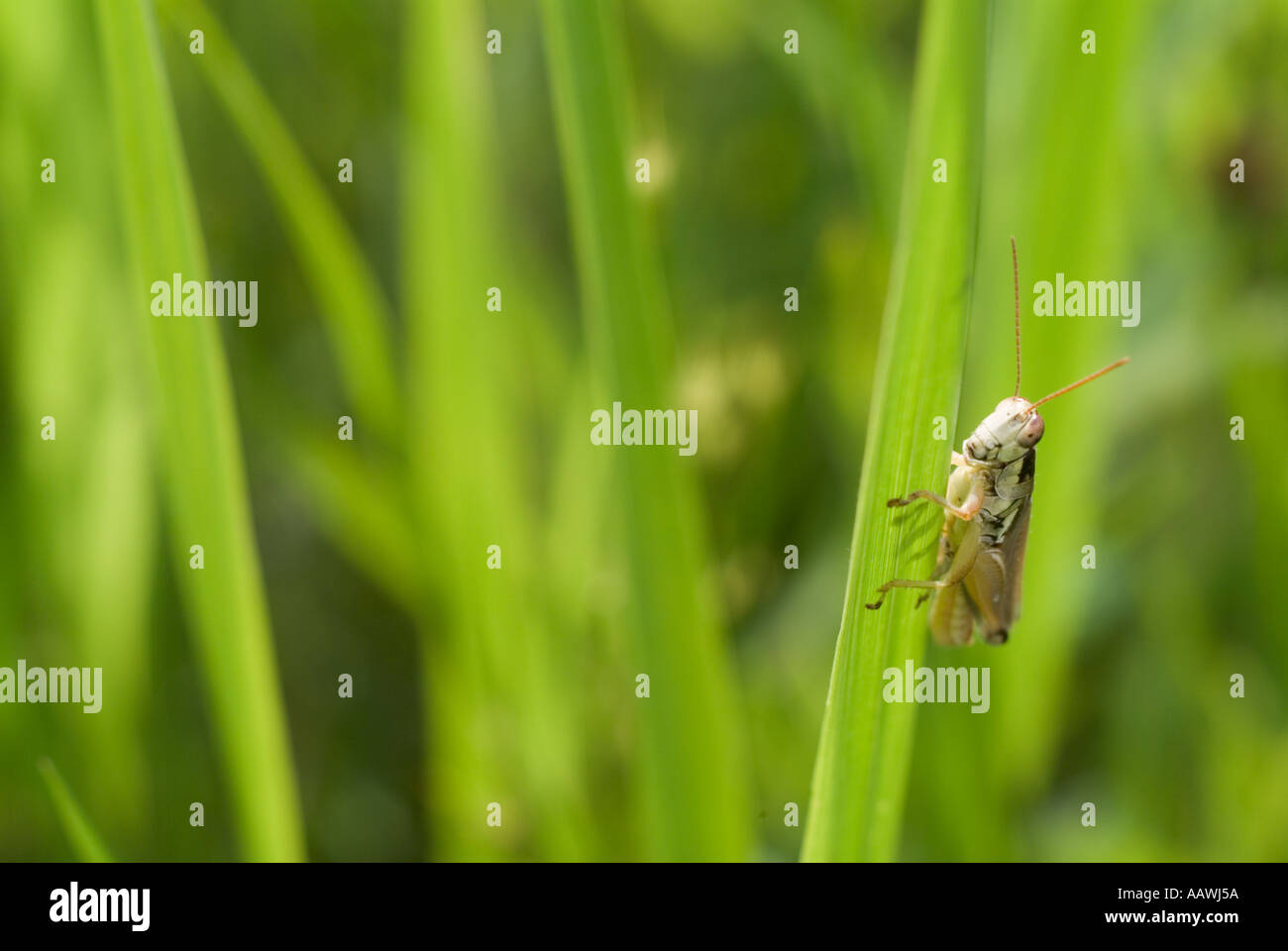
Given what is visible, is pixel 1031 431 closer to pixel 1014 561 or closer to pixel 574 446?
pixel 1014 561

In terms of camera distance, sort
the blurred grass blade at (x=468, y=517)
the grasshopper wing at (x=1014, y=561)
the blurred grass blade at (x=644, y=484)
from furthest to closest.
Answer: the blurred grass blade at (x=468, y=517) → the grasshopper wing at (x=1014, y=561) → the blurred grass blade at (x=644, y=484)

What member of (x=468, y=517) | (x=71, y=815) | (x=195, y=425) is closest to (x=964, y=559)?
(x=468, y=517)

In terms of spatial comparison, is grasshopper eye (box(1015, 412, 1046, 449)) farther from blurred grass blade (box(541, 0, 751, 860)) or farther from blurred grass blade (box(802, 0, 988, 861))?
blurred grass blade (box(541, 0, 751, 860))

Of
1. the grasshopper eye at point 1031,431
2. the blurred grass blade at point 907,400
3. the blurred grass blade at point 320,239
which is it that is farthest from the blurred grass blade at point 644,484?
the blurred grass blade at point 320,239

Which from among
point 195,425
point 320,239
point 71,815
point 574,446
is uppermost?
point 320,239

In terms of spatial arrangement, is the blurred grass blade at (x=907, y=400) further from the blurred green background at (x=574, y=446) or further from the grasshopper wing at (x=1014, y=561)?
the grasshopper wing at (x=1014, y=561)

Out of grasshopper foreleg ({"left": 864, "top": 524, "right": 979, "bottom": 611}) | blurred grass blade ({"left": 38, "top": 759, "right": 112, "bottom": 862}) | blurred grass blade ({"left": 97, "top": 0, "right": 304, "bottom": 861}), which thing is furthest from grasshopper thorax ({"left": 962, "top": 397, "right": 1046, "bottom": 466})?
blurred grass blade ({"left": 38, "top": 759, "right": 112, "bottom": 862})

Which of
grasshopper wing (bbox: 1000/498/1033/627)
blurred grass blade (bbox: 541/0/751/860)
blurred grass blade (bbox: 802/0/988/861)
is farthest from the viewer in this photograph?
grasshopper wing (bbox: 1000/498/1033/627)
